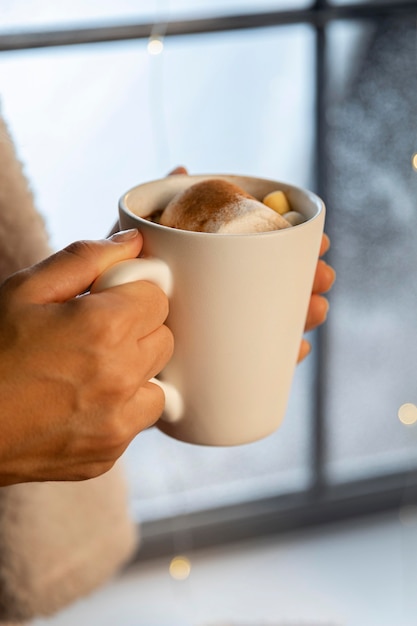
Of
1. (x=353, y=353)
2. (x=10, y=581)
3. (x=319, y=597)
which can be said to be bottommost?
(x=319, y=597)

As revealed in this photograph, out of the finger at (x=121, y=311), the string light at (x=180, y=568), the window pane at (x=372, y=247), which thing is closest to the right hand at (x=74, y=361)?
the finger at (x=121, y=311)

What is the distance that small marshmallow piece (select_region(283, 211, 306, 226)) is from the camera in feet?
1.39

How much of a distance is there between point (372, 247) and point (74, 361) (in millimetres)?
804

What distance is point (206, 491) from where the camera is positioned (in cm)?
123

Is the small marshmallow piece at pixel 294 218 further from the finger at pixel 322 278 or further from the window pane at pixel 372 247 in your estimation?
the window pane at pixel 372 247

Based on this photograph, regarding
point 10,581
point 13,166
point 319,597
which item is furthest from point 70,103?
point 319,597

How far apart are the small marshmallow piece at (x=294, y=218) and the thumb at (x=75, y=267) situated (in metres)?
0.09

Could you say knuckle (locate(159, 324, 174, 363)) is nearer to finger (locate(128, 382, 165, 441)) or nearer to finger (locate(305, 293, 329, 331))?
finger (locate(128, 382, 165, 441))

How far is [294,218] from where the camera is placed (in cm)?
43

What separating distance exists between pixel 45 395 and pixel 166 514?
883 mm

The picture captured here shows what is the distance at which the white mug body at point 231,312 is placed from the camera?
375mm

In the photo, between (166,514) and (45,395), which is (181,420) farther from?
(166,514)

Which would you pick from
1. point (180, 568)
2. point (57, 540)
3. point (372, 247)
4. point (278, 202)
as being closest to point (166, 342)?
point (278, 202)

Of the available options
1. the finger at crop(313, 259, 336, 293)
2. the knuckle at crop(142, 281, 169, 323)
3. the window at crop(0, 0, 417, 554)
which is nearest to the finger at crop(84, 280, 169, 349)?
the knuckle at crop(142, 281, 169, 323)
